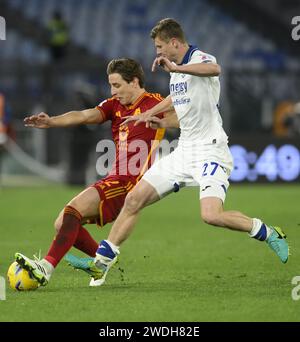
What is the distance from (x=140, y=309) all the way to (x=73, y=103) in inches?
530

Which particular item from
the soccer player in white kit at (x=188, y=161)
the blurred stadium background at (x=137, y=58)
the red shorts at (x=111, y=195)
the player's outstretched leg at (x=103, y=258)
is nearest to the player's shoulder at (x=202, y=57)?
the soccer player in white kit at (x=188, y=161)

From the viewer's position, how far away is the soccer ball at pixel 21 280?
7.98 metres

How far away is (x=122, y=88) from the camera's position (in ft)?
28.4

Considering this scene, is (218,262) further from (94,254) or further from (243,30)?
(243,30)

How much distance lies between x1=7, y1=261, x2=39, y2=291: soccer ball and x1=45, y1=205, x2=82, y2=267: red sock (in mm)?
213

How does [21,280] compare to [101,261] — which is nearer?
[21,280]

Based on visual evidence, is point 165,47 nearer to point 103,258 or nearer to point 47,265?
point 103,258

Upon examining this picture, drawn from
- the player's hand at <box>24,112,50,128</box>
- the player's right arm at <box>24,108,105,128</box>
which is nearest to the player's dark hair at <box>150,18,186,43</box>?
the player's right arm at <box>24,108,105,128</box>

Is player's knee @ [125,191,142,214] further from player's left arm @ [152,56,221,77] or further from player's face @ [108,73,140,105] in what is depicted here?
player's left arm @ [152,56,221,77]

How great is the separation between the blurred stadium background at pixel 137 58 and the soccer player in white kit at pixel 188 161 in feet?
35.9

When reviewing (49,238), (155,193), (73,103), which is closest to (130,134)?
(155,193)

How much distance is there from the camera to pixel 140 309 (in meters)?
7.11

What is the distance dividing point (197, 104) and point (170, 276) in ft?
5.21

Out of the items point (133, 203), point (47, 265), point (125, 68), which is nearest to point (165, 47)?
point (125, 68)
